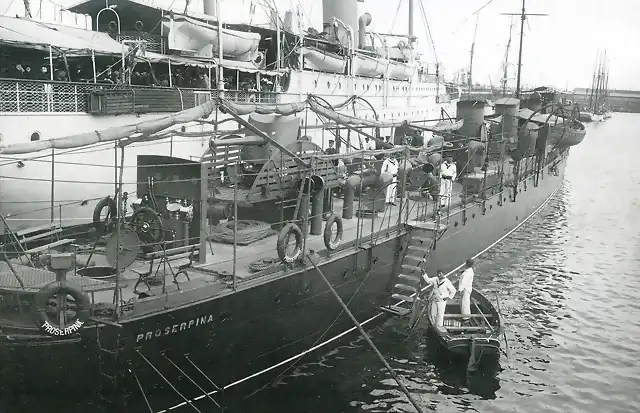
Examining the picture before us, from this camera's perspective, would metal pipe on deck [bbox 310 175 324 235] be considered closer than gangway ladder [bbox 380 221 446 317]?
Yes

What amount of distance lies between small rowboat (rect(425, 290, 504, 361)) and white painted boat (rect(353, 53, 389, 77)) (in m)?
22.7

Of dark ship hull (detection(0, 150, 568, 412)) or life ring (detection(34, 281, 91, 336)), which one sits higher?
life ring (detection(34, 281, 91, 336))

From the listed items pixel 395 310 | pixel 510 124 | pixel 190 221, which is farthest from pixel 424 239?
pixel 510 124

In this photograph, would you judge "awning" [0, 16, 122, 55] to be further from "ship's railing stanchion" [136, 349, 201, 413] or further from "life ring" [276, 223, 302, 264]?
"ship's railing stanchion" [136, 349, 201, 413]

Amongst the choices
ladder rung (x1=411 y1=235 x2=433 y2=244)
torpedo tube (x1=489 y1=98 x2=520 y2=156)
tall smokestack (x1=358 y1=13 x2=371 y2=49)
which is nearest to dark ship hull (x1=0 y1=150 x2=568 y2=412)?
ladder rung (x1=411 y1=235 x2=433 y2=244)

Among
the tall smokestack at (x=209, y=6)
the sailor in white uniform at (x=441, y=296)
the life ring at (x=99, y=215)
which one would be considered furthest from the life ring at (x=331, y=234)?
the tall smokestack at (x=209, y=6)

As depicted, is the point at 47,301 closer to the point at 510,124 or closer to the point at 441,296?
the point at 441,296

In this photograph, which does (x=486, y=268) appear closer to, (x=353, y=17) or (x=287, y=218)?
(x=287, y=218)

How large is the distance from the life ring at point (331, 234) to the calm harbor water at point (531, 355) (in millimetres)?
2989

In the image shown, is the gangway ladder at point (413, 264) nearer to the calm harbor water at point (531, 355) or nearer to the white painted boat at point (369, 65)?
the calm harbor water at point (531, 355)

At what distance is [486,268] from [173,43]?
16534mm

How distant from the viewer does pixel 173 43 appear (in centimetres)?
2364

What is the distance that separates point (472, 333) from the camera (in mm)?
14539

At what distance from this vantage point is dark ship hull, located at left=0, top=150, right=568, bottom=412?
9438mm
